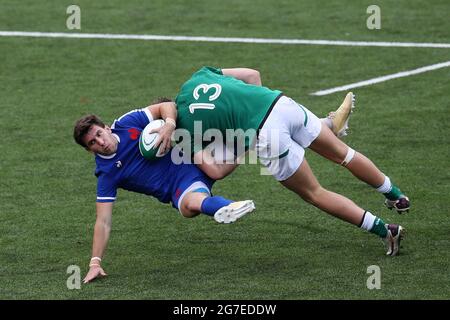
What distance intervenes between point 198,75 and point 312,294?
185 centimetres

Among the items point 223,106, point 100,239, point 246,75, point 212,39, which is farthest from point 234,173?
point 212,39

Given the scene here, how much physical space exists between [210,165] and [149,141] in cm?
51

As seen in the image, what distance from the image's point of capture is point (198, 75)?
26.5 ft

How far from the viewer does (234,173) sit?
34.7 ft

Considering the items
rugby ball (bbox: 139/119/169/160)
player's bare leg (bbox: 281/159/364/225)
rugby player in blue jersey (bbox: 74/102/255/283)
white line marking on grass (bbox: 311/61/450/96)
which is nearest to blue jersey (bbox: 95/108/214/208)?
rugby player in blue jersey (bbox: 74/102/255/283)

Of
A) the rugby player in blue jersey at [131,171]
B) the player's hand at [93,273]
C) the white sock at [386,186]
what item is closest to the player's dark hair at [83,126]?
the rugby player in blue jersey at [131,171]

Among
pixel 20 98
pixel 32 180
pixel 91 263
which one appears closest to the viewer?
pixel 91 263

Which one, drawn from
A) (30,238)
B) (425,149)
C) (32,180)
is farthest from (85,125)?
(425,149)

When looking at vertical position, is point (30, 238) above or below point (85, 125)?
below

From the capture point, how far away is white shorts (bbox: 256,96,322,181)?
7762mm

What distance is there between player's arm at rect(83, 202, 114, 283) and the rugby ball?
0.47 meters

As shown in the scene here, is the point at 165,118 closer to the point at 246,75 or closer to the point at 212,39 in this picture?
the point at 246,75

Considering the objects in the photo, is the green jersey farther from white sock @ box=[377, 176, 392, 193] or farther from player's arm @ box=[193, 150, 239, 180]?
white sock @ box=[377, 176, 392, 193]

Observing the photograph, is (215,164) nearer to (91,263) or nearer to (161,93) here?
(91,263)
